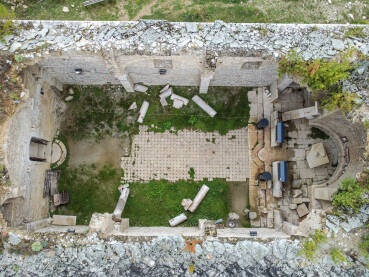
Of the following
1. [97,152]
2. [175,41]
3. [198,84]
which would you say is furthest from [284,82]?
[97,152]

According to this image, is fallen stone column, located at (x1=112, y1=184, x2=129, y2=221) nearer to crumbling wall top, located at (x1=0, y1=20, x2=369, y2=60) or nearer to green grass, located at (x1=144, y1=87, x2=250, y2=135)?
green grass, located at (x1=144, y1=87, x2=250, y2=135)

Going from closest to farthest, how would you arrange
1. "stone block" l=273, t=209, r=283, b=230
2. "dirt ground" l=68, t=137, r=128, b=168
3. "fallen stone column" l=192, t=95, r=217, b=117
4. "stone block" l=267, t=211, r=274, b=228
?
"stone block" l=273, t=209, r=283, b=230 → "stone block" l=267, t=211, r=274, b=228 → "dirt ground" l=68, t=137, r=128, b=168 → "fallen stone column" l=192, t=95, r=217, b=117

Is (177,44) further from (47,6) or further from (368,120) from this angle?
(47,6)

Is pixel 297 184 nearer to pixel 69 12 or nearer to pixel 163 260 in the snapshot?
pixel 163 260

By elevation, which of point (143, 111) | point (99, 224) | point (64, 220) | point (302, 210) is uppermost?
point (143, 111)

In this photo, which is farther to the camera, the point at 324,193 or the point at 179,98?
the point at 179,98

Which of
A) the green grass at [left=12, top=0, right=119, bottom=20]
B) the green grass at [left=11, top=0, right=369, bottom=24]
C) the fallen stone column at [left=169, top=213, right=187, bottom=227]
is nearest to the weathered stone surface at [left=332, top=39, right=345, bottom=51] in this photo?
the green grass at [left=11, top=0, right=369, bottom=24]
